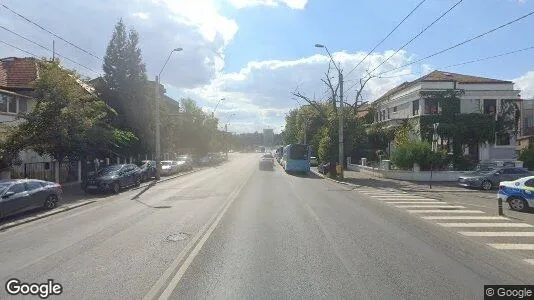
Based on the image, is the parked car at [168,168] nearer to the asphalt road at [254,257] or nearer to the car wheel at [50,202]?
the car wheel at [50,202]

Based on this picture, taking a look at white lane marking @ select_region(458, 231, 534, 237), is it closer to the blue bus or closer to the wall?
the wall

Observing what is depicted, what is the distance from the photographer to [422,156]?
36156 millimetres

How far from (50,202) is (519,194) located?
1820cm

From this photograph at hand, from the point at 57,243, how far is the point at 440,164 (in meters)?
30.5

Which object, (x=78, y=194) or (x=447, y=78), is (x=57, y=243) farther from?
(x=447, y=78)

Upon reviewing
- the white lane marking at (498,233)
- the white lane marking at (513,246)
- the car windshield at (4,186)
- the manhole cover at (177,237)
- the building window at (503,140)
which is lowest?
the white lane marking at (498,233)

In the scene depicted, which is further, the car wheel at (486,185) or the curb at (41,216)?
the car wheel at (486,185)

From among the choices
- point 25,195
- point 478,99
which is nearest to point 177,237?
point 25,195

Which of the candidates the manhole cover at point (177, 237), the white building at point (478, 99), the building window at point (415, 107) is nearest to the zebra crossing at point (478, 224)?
the manhole cover at point (177, 237)

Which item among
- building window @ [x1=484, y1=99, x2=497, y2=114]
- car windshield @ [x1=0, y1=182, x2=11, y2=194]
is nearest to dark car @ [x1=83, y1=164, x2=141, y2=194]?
car windshield @ [x1=0, y1=182, x2=11, y2=194]

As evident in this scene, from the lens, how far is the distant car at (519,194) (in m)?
18.0

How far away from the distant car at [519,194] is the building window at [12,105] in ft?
92.7

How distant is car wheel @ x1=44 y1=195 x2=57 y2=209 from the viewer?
63.9ft

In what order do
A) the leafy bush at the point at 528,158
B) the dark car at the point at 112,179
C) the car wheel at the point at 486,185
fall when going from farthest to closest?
1. the leafy bush at the point at 528,158
2. the car wheel at the point at 486,185
3. the dark car at the point at 112,179
